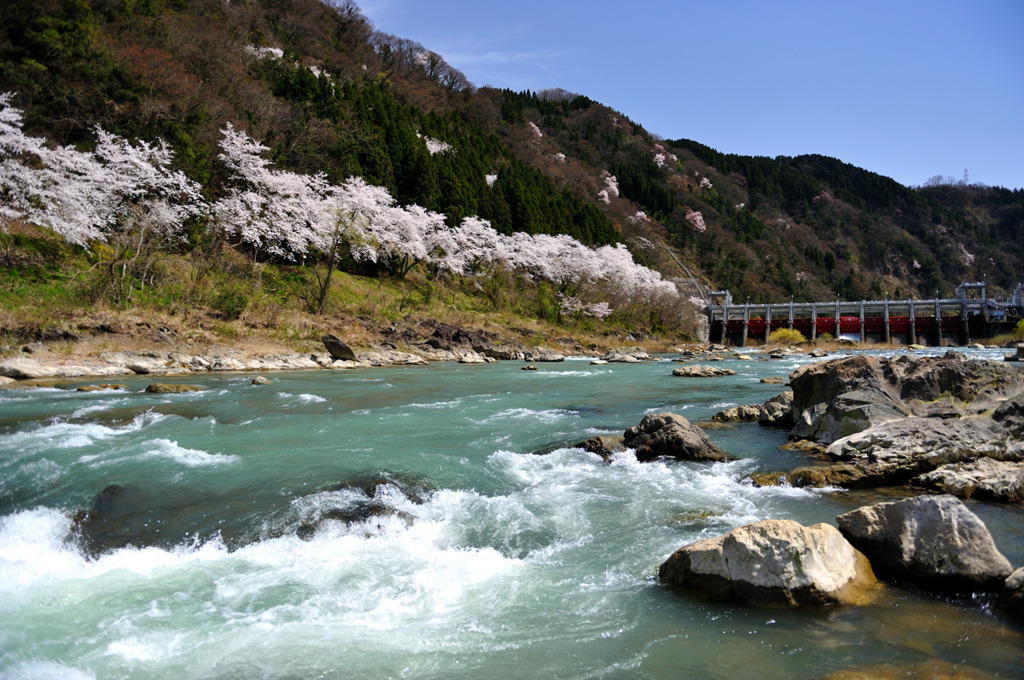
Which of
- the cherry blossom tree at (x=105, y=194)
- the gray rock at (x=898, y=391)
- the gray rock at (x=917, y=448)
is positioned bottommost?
the gray rock at (x=917, y=448)

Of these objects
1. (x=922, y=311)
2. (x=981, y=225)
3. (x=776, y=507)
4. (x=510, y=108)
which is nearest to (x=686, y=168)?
(x=510, y=108)

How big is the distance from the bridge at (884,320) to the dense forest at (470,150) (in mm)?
8010

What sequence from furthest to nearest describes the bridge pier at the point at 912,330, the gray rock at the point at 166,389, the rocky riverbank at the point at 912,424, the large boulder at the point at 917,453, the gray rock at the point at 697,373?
1. the bridge pier at the point at 912,330
2. the gray rock at the point at 697,373
3. the gray rock at the point at 166,389
4. the large boulder at the point at 917,453
5. the rocky riverbank at the point at 912,424

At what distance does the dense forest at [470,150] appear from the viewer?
2661 cm

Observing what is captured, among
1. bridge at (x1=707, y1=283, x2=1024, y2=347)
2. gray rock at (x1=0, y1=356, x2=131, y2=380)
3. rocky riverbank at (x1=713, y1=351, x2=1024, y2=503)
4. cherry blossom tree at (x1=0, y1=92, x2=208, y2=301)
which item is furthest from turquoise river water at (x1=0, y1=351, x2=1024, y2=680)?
bridge at (x1=707, y1=283, x2=1024, y2=347)

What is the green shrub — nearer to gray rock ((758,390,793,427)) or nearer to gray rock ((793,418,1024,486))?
gray rock ((758,390,793,427))

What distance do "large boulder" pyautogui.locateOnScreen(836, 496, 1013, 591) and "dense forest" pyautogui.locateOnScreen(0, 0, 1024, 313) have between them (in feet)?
94.7

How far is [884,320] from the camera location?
56.2 m

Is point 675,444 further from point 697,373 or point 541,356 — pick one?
point 541,356

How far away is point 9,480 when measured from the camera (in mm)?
6844

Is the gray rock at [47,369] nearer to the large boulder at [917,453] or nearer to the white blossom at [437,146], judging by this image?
the large boulder at [917,453]

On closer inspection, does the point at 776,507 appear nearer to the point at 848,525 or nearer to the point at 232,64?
the point at 848,525

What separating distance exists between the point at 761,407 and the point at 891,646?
28.9ft

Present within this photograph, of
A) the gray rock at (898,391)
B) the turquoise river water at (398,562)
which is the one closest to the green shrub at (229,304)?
the turquoise river water at (398,562)
